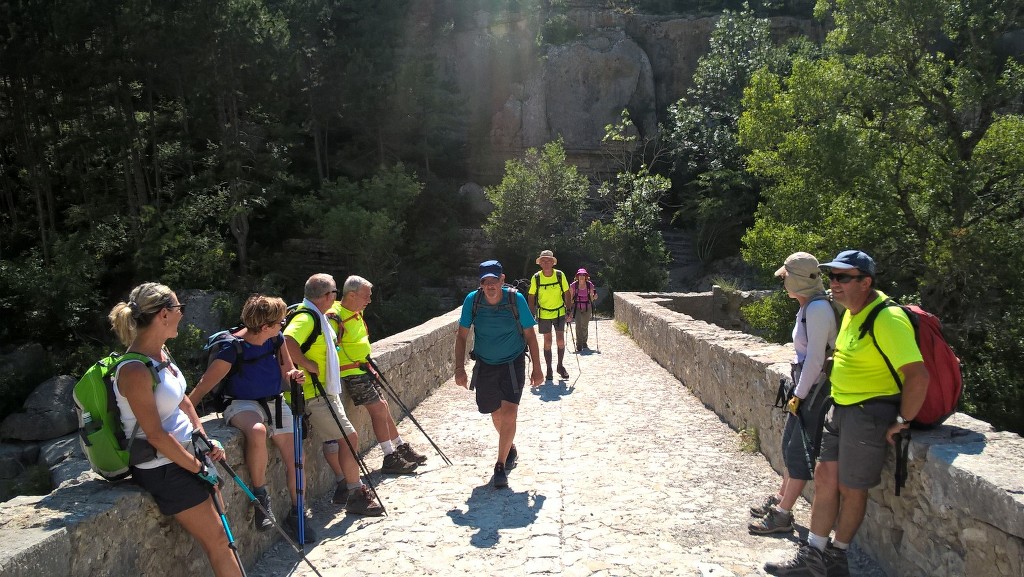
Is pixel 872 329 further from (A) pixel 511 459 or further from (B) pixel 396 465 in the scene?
(B) pixel 396 465

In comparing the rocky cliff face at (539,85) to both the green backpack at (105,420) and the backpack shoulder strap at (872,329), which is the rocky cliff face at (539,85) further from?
the green backpack at (105,420)

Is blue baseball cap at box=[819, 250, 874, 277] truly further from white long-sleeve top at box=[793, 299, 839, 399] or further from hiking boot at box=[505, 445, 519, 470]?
hiking boot at box=[505, 445, 519, 470]

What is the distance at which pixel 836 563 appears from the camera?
3.66 meters

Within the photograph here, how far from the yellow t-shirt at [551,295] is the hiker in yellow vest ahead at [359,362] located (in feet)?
14.4

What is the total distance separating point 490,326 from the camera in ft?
18.3

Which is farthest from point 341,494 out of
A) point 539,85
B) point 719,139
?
point 539,85

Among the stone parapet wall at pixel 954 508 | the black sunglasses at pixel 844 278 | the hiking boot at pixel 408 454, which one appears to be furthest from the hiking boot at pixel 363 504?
the black sunglasses at pixel 844 278

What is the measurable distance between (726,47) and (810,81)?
75.3ft

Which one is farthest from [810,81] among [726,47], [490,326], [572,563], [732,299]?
[726,47]

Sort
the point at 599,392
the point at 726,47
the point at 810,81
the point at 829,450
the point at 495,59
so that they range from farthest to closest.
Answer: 1. the point at 495,59
2. the point at 726,47
3. the point at 810,81
4. the point at 599,392
5. the point at 829,450

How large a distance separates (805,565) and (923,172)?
13.6 meters

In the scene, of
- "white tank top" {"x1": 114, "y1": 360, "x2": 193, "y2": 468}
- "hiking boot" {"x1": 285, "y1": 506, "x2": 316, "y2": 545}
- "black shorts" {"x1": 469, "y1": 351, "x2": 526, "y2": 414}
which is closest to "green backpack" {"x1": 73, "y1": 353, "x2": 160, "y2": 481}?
"white tank top" {"x1": 114, "y1": 360, "x2": 193, "y2": 468}

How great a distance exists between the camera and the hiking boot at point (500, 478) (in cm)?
542

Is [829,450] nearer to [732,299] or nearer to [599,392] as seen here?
[599,392]
